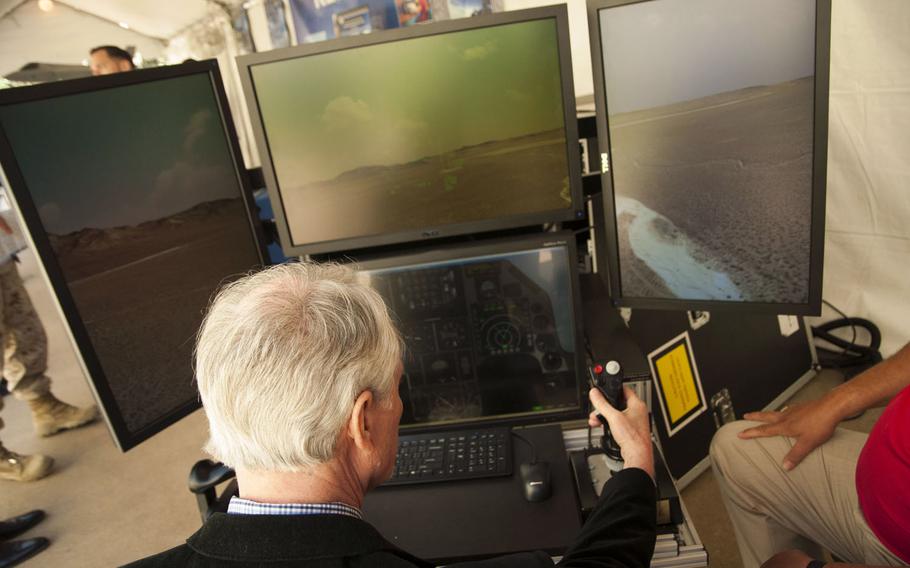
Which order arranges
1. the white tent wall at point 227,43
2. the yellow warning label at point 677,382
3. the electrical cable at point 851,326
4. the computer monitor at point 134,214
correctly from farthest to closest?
the white tent wall at point 227,43
the electrical cable at point 851,326
the yellow warning label at point 677,382
the computer monitor at point 134,214

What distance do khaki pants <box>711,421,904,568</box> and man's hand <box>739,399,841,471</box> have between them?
20 mm

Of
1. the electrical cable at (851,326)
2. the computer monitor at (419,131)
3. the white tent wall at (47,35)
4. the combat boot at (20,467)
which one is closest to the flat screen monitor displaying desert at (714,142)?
the computer monitor at (419,131)

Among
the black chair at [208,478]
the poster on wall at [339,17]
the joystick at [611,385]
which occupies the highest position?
the poster on wall at [339,17]

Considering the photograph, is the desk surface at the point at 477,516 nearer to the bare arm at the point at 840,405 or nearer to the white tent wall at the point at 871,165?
the bare arm at the point at 840,405

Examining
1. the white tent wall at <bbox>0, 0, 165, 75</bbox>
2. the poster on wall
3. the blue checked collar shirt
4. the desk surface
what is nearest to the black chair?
the desk surface

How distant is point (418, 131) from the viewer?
120 cm

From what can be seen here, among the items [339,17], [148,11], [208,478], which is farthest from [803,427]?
[148,11]

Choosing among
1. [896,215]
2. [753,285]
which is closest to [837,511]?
[753,285]

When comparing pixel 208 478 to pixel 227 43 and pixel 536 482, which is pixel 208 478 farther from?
pixel 227 43

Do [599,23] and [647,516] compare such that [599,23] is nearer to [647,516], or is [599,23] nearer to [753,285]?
[753,285]

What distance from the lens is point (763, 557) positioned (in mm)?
1325

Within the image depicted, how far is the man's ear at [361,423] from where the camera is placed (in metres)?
0.74

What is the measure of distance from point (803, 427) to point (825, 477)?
108 millimetres

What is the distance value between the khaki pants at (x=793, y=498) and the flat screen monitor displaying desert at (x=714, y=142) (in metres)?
0.36
